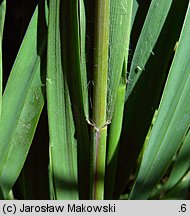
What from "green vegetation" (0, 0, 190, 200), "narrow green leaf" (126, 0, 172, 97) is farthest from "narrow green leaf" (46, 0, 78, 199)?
"narrow green leaf" (126, 0, 172, 97)

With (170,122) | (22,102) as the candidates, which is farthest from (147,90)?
(22,102)

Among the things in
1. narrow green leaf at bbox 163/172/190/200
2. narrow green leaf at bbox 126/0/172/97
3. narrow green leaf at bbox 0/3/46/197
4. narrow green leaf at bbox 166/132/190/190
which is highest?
narrow green leaf at bbox 126/0/172/97

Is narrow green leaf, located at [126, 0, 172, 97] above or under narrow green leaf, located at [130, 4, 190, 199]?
above

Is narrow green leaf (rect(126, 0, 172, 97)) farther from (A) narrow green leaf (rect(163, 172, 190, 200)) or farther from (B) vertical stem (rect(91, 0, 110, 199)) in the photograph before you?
(A) narrow green leaf (rect(163, 172, 190, 200))

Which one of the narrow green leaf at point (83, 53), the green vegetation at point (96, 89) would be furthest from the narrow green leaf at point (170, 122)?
the narrow green leaf at point (83, 53)

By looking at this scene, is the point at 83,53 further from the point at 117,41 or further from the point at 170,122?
the point at 170,122

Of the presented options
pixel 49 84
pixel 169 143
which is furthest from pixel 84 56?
pixel 169 143
